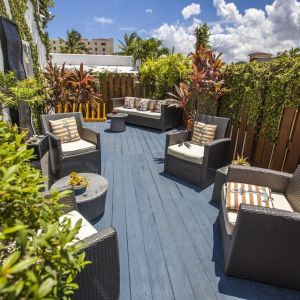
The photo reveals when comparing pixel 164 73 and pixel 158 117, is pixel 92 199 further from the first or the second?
pixel 164 73

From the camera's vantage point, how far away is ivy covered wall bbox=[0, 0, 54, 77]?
152 inches

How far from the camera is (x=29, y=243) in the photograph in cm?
63

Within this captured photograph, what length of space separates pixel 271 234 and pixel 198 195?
1.56 meters

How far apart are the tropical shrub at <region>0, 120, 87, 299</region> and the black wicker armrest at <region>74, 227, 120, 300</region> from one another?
599 millimetres

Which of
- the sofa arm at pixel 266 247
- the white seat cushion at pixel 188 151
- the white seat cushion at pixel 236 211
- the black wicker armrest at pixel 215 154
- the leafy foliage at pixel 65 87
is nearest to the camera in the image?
the sofa arm at pixel 266 247

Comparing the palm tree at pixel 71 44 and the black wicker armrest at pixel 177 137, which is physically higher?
the palm tree at pixel 71 44

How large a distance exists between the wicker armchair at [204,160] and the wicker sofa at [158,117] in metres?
2.57

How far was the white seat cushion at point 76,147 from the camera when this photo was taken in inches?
136

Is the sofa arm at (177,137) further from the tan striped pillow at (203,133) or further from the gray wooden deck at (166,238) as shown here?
the gray wooden deck at (166,238)

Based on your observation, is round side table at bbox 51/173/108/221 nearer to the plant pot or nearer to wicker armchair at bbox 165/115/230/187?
the plant pot

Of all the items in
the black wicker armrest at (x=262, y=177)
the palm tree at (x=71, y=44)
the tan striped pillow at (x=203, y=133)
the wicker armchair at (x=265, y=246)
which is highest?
the palm tree at (x=71, y=44)

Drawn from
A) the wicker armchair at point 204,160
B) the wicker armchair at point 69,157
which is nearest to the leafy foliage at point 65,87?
the wicker armchair at point 69,157

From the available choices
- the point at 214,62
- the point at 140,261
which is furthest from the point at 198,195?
the point at 214,62

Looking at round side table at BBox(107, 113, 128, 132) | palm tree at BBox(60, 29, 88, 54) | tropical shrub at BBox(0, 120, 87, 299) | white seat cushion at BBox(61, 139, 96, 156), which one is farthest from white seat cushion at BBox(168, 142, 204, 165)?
palm tree at BBox(60, 29, 88, 54)
